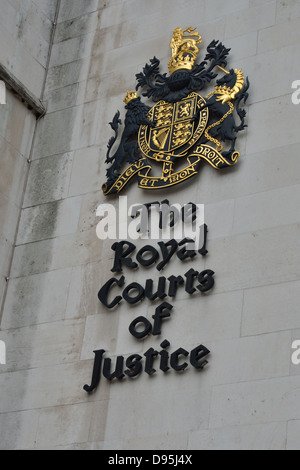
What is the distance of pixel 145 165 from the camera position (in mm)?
11688

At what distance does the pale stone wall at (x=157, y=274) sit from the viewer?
9.92m

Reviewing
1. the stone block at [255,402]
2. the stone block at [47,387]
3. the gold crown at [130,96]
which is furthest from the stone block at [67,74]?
the stone block at [255,402]

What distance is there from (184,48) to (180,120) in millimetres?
1018

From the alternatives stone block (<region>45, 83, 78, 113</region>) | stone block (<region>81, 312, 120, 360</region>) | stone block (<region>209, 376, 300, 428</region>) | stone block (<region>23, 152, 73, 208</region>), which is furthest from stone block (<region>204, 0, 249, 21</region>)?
stone block (<region>209, 376, 300, 428</region>)

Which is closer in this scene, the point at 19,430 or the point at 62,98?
the point at 19,430

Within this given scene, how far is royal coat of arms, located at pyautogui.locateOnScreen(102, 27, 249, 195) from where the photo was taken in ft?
37.2

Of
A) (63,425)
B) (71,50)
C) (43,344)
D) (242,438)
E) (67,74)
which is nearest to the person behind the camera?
(242,438)

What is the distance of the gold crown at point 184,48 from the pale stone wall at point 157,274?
0.12 metres

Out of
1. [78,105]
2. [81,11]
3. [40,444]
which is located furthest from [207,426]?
[81,11]

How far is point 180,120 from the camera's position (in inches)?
460

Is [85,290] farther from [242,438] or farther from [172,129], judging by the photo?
[242,438]

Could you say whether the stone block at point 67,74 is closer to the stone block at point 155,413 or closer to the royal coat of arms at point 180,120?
the royal coat of arms at point 180,120

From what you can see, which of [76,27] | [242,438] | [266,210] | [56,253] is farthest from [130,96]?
[242,438]

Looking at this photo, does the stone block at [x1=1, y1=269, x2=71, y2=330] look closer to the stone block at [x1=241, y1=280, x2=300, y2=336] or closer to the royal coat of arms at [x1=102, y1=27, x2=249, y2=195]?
the royal coat of arms at [x1=102, y1=27, x2=249, y2=195]
